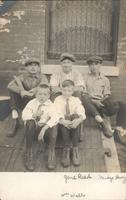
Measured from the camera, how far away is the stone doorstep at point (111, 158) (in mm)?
2896

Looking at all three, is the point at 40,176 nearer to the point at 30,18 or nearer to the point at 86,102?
the point at 86,102

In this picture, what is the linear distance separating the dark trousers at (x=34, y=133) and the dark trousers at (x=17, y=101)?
0.08 meters

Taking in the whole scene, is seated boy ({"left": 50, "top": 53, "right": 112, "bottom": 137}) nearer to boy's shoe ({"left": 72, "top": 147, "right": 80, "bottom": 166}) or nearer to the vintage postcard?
the vintage postcard

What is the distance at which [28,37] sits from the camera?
2900 mm

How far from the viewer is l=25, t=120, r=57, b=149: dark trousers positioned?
2.93 metres

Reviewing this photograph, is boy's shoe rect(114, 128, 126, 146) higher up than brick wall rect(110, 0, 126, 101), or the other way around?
brick wall rect(110, 0, 126, 101)

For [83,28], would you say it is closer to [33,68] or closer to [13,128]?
[33,68]

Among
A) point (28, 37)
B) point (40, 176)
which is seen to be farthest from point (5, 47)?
point (40, 176)

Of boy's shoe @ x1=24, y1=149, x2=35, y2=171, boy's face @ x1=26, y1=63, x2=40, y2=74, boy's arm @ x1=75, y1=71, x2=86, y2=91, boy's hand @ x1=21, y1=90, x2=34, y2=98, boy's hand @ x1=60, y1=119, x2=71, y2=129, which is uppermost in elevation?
boy's face @ x1=26, y1=63, x2=40, y2=74

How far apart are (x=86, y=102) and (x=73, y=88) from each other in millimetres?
77

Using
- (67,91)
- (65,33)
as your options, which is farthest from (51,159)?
(65,33)

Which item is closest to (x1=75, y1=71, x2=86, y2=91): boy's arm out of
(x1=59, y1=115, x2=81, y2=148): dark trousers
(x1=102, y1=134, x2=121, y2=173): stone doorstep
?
(x1=59, y1=115, x2=81, y2=148): dark trousers

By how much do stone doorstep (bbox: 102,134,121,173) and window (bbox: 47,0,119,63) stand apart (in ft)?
1.06

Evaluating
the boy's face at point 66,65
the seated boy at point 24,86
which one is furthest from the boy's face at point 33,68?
the boy's face at point 66,65
